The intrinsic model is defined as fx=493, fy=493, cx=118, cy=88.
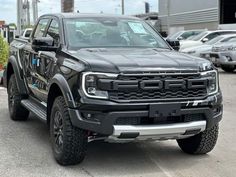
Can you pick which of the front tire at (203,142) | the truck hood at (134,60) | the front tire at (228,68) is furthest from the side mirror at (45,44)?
the front tire at (228,68)

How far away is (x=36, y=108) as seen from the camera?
7.16m

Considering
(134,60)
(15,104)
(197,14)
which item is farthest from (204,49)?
(197,14)

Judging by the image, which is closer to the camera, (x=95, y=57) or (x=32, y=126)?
(x=95, y=57)

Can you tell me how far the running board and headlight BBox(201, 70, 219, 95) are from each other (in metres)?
2.20

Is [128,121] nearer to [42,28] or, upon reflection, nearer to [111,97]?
[111,97]

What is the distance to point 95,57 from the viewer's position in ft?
18.6

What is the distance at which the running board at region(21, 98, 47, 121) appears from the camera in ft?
22.0

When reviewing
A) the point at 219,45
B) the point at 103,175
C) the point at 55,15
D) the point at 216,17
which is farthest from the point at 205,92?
the point at 216,17

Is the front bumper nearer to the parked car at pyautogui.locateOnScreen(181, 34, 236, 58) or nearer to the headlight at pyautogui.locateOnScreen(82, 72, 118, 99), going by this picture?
the headlight at pyautogui.locateOnScreen(82, 72, 118, 99)

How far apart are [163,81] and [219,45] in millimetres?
13334

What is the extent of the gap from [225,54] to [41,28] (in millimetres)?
11012

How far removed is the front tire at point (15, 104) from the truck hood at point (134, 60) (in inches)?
99.7

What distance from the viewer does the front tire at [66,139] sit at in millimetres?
5531

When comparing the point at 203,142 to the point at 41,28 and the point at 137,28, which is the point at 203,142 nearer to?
the point at 137,28
